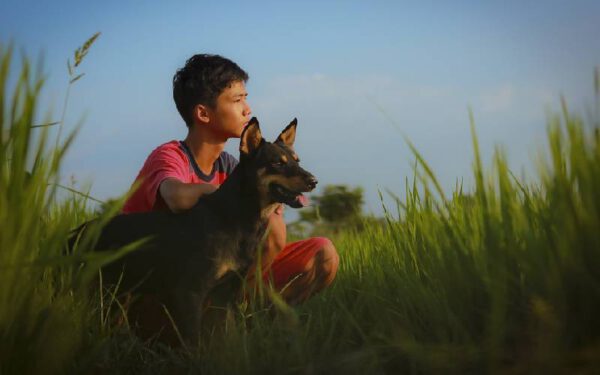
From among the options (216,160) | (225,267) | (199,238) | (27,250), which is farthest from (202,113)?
(27,250)

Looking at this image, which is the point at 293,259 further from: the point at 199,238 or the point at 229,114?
the point at 229,114

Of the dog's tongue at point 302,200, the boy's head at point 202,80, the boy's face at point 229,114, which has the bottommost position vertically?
the dog's tongue at point 302,200

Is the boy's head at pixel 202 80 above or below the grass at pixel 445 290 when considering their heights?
above

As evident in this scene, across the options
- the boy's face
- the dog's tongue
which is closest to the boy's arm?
the dog's tongue

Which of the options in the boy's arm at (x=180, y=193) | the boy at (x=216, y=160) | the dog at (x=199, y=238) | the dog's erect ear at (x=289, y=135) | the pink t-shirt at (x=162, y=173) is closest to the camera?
the dog at (x=199, y=238)

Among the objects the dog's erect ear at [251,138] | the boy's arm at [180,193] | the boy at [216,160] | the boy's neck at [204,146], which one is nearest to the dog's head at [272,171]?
the dog's erect ear at [251,138]

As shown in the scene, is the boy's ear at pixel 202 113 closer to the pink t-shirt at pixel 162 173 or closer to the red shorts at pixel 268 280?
the pink t-shirt at pixel 162 173

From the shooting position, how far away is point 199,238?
301 cm

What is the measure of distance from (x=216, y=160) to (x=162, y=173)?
28.2 inches

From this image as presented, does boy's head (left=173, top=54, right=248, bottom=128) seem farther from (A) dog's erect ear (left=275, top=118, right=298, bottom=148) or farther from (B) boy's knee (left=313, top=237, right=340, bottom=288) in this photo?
(B) boy's knee (left=313, top=237, right=340, bottom=288)

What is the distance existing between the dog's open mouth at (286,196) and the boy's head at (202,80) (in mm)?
819

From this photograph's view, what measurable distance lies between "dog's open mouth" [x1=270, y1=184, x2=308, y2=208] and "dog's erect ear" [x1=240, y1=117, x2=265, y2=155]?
25 centimetres

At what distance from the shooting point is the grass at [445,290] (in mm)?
1623

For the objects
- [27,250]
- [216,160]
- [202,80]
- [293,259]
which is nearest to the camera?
[27,250]
